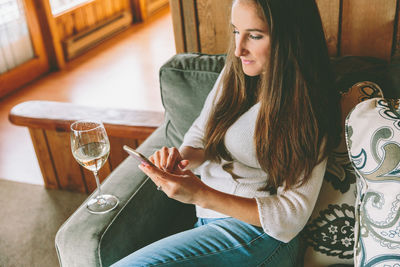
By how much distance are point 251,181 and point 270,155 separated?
0.12 metres

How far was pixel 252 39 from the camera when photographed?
1.09 metres

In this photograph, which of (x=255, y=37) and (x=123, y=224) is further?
(x=123, y=224)

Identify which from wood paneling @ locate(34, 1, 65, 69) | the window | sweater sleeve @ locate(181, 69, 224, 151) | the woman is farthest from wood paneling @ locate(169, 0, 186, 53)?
wood paneling @ locate(34, 1, 65, 69)

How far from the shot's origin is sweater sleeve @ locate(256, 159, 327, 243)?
41.2 inches

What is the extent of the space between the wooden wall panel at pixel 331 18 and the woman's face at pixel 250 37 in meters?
0.47

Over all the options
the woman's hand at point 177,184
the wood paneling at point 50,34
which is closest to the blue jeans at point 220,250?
the woman's hand at point 177,184

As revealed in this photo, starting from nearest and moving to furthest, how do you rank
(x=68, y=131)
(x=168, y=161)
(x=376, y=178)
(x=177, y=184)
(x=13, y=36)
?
1. (x=376, y=178)
2. (x=177, y=184)
3. (x=168, y=161)
4. (x=68, y=131)
5. (x=13, y=36)

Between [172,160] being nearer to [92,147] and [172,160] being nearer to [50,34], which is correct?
[92,147]

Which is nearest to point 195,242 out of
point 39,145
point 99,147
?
point 99,147

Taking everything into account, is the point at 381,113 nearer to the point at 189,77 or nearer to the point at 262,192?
the point at 262,192

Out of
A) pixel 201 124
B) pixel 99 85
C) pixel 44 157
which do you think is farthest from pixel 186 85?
pixel 99 85

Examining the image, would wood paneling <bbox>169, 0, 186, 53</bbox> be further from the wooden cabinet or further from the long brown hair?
the long brown hair

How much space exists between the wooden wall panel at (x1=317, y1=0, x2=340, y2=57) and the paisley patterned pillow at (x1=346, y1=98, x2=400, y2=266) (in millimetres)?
593

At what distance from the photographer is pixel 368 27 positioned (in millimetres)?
1426
